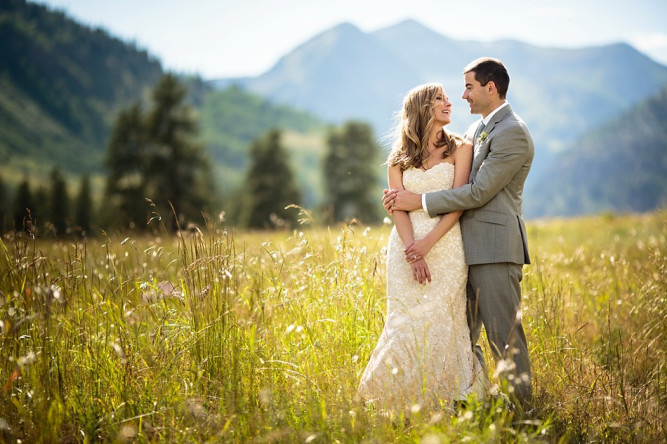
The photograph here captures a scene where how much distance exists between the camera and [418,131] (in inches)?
185

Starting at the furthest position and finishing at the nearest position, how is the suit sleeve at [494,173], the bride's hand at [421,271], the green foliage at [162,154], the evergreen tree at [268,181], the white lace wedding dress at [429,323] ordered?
the evergreen tree at [268,181]
the green foliage at [162,154]
the bride's hand at [421,271]
the suit sleeve at [494,173]
the white lace wedding dress at [429,323]

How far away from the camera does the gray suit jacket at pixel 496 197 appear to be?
4.36 meters

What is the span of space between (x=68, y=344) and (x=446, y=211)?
3.35 metres

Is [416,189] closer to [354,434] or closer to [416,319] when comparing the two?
[416,319]

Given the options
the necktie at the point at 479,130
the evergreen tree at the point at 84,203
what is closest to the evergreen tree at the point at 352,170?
the evergreen tree at the point at 84,203

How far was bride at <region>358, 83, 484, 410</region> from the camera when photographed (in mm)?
4312

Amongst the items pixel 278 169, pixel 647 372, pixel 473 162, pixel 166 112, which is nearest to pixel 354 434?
pixel 473 162

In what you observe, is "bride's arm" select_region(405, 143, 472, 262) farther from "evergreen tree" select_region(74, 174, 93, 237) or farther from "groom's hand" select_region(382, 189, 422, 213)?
"evergreen tree" select_region(74, 174, 93, 237)

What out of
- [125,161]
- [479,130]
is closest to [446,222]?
[479,130]

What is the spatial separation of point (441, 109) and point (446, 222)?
3.29 feet

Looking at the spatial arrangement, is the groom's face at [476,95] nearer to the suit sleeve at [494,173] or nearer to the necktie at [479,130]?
the necktie at [479,130]

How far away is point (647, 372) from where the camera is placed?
506cm

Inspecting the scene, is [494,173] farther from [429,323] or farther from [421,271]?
[429,323]

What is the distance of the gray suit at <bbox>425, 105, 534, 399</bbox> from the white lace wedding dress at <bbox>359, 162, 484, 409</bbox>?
0.15 metres
